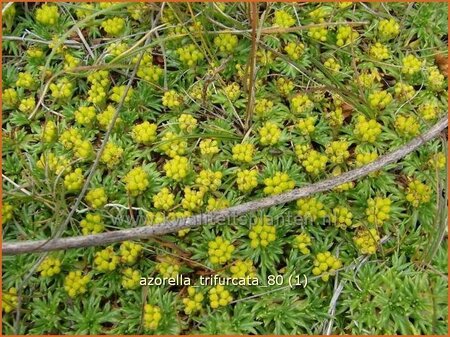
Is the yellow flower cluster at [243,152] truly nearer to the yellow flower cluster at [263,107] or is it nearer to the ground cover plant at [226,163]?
the ground cover plant at [226,163]

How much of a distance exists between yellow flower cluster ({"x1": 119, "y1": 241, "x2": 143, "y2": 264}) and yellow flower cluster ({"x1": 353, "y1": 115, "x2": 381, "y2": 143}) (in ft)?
3.84

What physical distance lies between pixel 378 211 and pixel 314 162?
37cm

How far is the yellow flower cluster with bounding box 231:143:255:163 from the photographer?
2590mm

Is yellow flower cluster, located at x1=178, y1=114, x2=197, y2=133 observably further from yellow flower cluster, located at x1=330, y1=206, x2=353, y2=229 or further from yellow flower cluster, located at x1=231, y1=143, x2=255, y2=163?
yellow flower cluster, located at x1=330, y1=206, x2=353, y2=229

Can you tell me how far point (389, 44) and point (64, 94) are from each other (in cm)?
169

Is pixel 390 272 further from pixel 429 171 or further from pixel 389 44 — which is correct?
pixel 389 44

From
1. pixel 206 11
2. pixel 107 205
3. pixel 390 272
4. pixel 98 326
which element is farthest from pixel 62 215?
pixel 390 272

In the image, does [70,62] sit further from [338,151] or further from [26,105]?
[338,151]

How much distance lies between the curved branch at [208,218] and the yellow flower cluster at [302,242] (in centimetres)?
21

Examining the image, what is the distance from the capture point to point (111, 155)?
8.55 ft

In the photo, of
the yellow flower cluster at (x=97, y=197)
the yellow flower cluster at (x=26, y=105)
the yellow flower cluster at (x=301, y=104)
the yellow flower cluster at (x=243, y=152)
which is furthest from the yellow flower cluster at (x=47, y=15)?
the yellow flower cluster at (x=301, y=104)

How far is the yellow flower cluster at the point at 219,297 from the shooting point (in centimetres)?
241

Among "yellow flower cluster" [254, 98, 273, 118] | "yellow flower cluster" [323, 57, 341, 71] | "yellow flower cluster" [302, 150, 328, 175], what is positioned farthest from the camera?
"yellow flower cluster" [323, 57, 341, 71]

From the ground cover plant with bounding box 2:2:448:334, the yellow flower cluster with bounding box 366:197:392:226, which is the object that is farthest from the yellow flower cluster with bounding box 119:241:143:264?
the yellow flower cluster with bounding box 366:197:392:226
